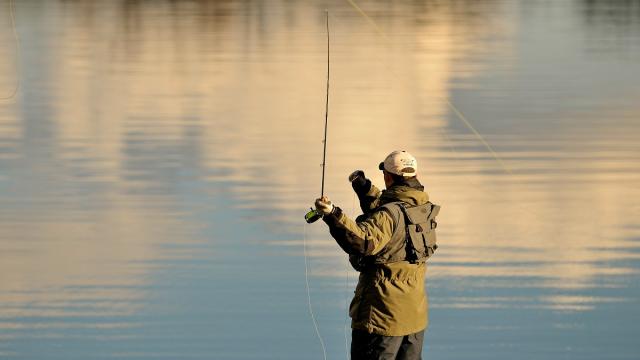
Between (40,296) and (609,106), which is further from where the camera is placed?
(609,106)

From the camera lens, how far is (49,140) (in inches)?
779

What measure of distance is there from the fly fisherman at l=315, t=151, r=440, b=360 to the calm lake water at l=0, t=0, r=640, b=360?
10.2 ft

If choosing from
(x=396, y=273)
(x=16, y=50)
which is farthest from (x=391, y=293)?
(x=16, y=50)

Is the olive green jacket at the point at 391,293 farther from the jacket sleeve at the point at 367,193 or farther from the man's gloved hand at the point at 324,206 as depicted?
the jacket sleeve at the point at 367,193

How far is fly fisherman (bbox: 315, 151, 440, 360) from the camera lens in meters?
8.01

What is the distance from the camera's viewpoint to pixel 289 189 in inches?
654

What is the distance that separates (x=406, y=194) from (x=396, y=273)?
0.36 meters

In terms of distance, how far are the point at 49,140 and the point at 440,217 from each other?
581 centimetres

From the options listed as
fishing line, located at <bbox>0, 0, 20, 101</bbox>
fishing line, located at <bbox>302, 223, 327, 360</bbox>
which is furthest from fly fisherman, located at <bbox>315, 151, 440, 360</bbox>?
fishing line, located at <bbox>0, 0, 20, 101</bbox>

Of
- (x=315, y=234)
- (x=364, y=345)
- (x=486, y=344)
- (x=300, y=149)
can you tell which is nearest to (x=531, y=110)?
(x=300, y=149)

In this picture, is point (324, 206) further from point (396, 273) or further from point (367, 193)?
point (367, 193)

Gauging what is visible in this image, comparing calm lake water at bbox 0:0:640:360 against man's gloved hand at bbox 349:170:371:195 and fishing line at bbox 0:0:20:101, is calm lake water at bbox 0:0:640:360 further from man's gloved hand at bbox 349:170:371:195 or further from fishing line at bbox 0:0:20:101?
man's gloved hand at bbox 349:170:371:195

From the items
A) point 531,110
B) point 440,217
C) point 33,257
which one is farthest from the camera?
point 531,110

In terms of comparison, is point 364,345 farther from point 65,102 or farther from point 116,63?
point 116,63
